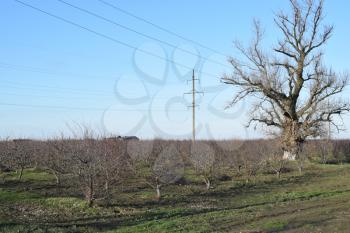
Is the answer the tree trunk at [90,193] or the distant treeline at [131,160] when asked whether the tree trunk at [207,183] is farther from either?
the tree trunk at [90,193]

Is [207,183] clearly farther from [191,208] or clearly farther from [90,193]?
[90,193]

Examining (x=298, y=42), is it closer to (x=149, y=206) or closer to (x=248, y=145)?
(x=248, y=145)

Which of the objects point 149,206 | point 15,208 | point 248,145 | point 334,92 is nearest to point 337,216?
point 149,206

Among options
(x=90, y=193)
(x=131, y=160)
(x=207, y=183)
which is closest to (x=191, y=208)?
(x=90, y=193)

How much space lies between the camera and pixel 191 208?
18.1m

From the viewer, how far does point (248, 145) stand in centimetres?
3525

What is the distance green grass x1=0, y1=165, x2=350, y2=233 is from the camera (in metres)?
12.9

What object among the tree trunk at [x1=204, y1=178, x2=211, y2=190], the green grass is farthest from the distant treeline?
the green grass

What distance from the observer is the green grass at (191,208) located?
1287 cm

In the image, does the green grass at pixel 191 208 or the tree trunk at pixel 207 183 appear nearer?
the green grass at pixel 191 208

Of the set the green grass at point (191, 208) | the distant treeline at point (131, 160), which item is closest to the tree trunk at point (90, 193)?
the distant treeline at point (131, 160)

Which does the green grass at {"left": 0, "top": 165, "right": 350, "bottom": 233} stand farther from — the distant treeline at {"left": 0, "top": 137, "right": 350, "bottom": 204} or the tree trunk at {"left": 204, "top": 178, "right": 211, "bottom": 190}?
the distant treeline at {"left": 0, "top": 137, "right": 350, "bottom": 204}

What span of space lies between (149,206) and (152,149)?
5.40 m

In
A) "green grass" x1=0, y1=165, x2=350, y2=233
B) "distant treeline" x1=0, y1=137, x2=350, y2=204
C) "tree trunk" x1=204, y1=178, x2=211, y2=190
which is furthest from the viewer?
"tree trunk" x1=204, y1=178, x2=211, y2=190
